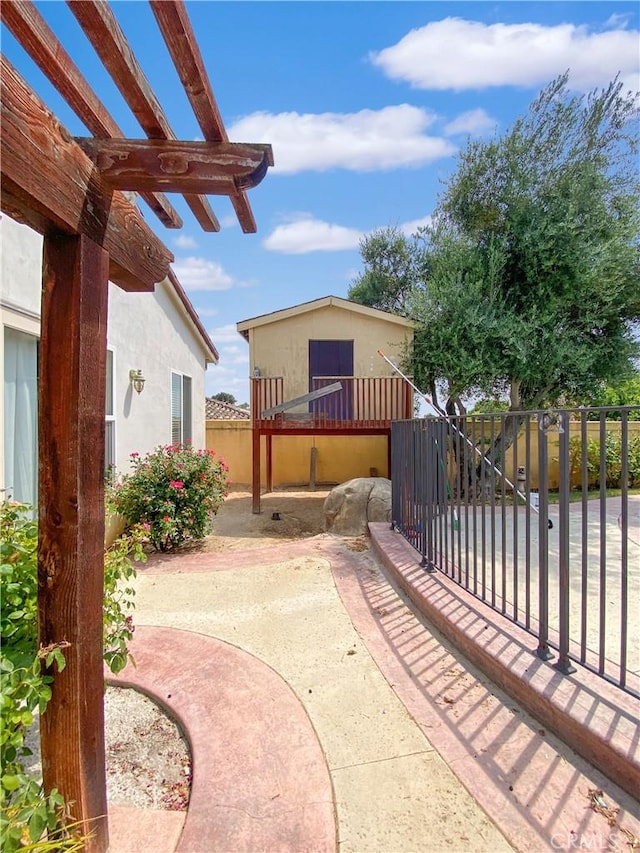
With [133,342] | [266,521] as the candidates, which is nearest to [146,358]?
[133,342]

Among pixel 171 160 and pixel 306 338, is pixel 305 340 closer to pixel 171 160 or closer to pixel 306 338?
pixel 306 338

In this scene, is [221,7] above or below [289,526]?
above

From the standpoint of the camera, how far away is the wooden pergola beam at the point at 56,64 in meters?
1.22

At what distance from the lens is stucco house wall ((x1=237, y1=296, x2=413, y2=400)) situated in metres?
11.8

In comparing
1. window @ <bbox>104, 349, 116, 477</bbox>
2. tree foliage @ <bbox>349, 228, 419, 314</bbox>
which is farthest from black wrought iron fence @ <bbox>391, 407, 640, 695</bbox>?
tree foliage @ <bbox>349, 228, 419, 314</bbox>

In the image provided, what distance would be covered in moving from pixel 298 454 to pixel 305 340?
11.0 feet

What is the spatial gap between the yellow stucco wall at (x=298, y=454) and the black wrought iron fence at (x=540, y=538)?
5.98 metres

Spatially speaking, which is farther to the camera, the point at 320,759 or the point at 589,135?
the point at 589,135

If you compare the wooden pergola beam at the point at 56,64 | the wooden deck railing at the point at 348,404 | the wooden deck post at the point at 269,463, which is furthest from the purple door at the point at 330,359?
the wooden pergola beam at the point at 56,64

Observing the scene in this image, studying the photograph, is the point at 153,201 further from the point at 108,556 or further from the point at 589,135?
the point at 589,135

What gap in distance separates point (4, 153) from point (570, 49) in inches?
243

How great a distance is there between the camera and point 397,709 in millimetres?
2492

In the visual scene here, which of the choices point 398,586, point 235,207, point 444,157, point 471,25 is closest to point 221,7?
point 235,207

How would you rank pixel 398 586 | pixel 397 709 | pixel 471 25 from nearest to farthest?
pixel 397 709 < pixel 471 25 < pixel 398 586
